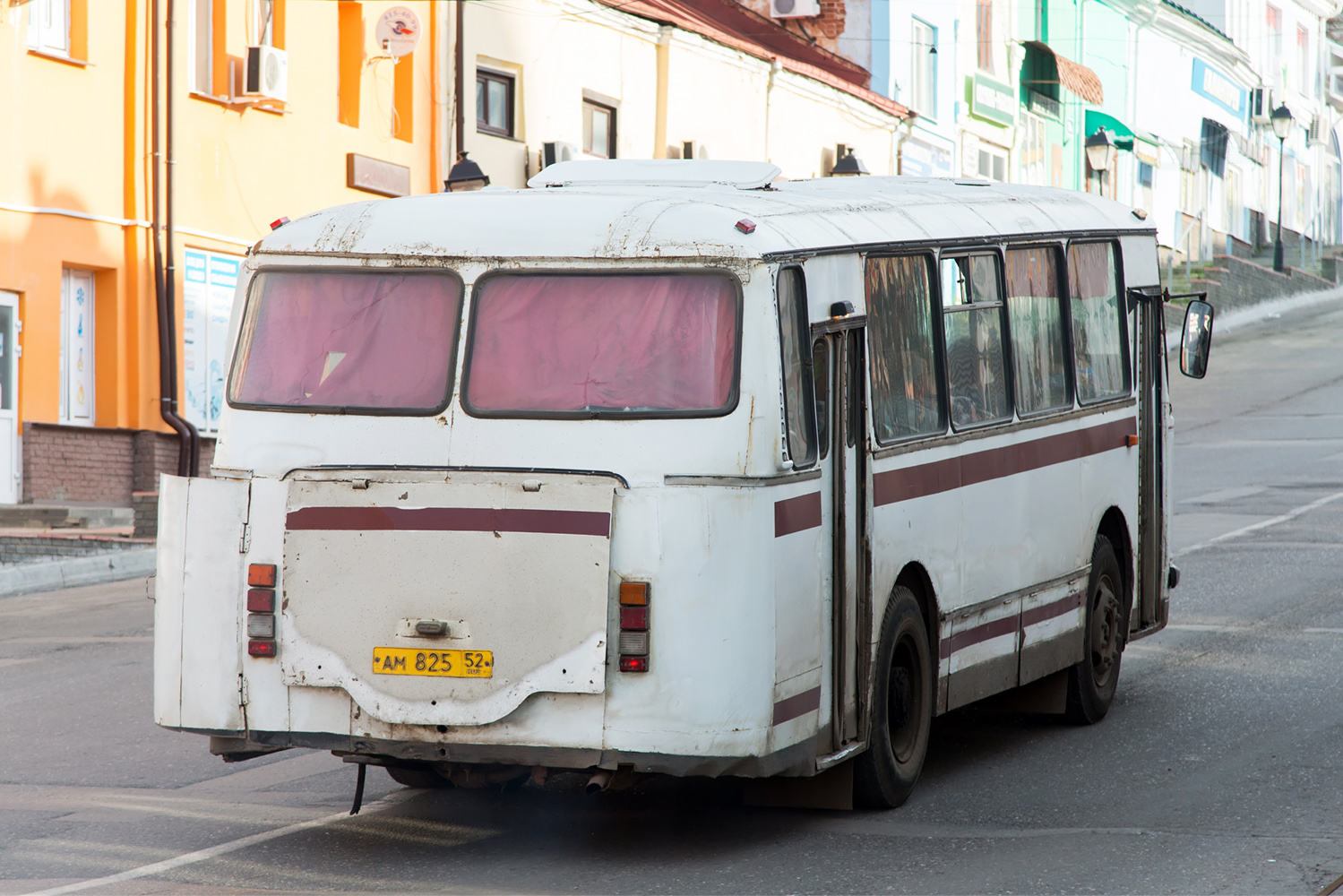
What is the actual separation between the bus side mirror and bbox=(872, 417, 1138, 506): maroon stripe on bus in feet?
1.82

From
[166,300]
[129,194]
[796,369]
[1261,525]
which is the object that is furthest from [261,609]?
[129,194]

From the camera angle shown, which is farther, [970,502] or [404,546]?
[970,502]

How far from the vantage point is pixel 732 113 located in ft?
107

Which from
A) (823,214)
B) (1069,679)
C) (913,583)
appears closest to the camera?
(823,214)

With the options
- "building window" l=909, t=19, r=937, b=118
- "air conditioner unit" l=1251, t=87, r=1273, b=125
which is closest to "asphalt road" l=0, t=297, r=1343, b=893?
"building window" l=909, t=19, r=937, b=118

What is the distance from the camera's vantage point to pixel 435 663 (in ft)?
22.6

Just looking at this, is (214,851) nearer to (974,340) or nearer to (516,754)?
(516,754)

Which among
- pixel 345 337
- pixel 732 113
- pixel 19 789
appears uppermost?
pixel 732 113

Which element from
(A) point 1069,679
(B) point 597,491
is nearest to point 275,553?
(B) point 597,491

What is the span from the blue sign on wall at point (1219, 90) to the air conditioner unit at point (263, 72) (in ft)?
132

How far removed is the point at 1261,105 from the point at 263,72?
4191 centimetres

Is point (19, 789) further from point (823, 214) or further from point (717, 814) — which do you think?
point (823, 214)

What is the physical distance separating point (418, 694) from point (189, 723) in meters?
0.91

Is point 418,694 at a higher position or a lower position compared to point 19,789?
higher
